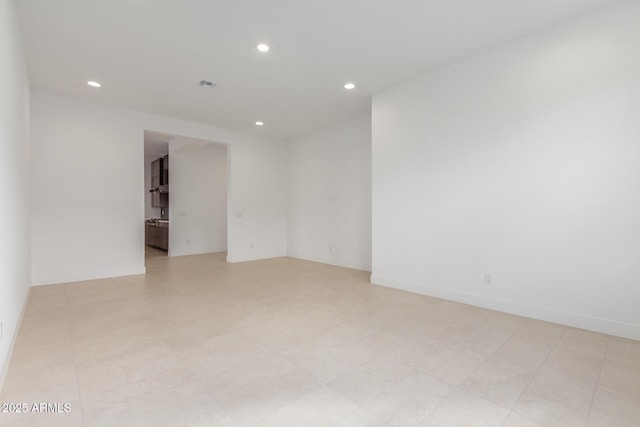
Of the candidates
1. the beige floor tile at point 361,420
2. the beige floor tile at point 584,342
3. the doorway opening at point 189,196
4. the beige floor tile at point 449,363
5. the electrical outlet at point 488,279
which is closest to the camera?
the beige floor tile at point 361,420

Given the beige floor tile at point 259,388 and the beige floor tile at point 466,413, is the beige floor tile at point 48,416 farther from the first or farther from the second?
the beige floor tile at point 466,413

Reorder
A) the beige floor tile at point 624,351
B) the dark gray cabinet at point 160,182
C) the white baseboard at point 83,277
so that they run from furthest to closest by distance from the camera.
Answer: the dark gray cabinet at point 160,182, the white baseboard at point 83,277, the beige floor tile at point 624,351

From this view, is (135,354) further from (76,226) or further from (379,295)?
A: (76,226)

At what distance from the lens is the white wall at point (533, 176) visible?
2.60 m

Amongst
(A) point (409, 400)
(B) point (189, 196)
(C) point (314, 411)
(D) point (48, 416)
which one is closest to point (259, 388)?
(C) point (314, 411)

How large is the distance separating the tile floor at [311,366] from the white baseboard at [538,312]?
4.1 inches

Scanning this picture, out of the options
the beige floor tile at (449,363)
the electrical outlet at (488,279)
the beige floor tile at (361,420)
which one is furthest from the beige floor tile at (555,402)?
the electrical outlet at (488,279)

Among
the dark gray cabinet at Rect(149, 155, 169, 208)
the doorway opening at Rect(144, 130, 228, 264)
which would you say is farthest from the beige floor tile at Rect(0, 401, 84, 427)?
the dark gray cabinet at Rect(149, 155, 169, 208)

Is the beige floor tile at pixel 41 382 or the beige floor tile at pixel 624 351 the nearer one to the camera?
the beige floor tile at pixel 41 382

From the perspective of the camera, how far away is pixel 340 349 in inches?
93.2

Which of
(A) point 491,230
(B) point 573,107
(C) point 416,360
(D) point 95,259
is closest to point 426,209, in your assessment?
(A) point 491,230

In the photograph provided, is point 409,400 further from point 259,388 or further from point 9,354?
point 9,354

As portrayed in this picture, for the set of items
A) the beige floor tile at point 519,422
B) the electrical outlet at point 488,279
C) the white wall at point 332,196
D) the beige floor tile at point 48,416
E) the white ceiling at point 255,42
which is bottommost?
the beige floor tile at point 519,422

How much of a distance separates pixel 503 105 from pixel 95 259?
623 centimetres
